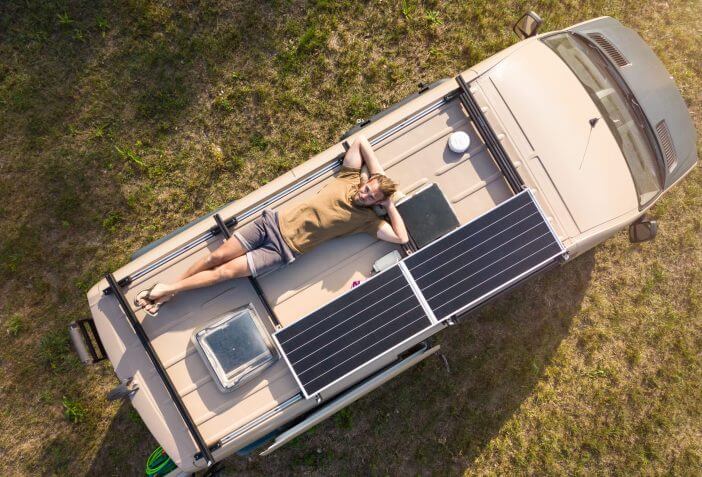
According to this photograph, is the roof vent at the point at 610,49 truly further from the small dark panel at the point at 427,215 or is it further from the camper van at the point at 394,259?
the small dark panel at the point at 427,215

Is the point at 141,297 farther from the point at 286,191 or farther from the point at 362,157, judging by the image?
the point at 362,157

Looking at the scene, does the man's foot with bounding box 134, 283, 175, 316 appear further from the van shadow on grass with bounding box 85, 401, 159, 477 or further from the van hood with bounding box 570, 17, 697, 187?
the van hood with bounding box 570, 17, 697, 187

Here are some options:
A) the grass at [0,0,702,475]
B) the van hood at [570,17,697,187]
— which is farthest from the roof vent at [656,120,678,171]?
the grass at [0,0,702,475]

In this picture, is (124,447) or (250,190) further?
(250,190)

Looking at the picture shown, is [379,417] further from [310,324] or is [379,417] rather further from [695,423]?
[695,423]

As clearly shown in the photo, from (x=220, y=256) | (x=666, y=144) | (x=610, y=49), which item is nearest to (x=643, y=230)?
(x=666, y=144)

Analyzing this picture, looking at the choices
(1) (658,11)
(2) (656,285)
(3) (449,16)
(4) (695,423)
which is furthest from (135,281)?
(1) (658,11)
